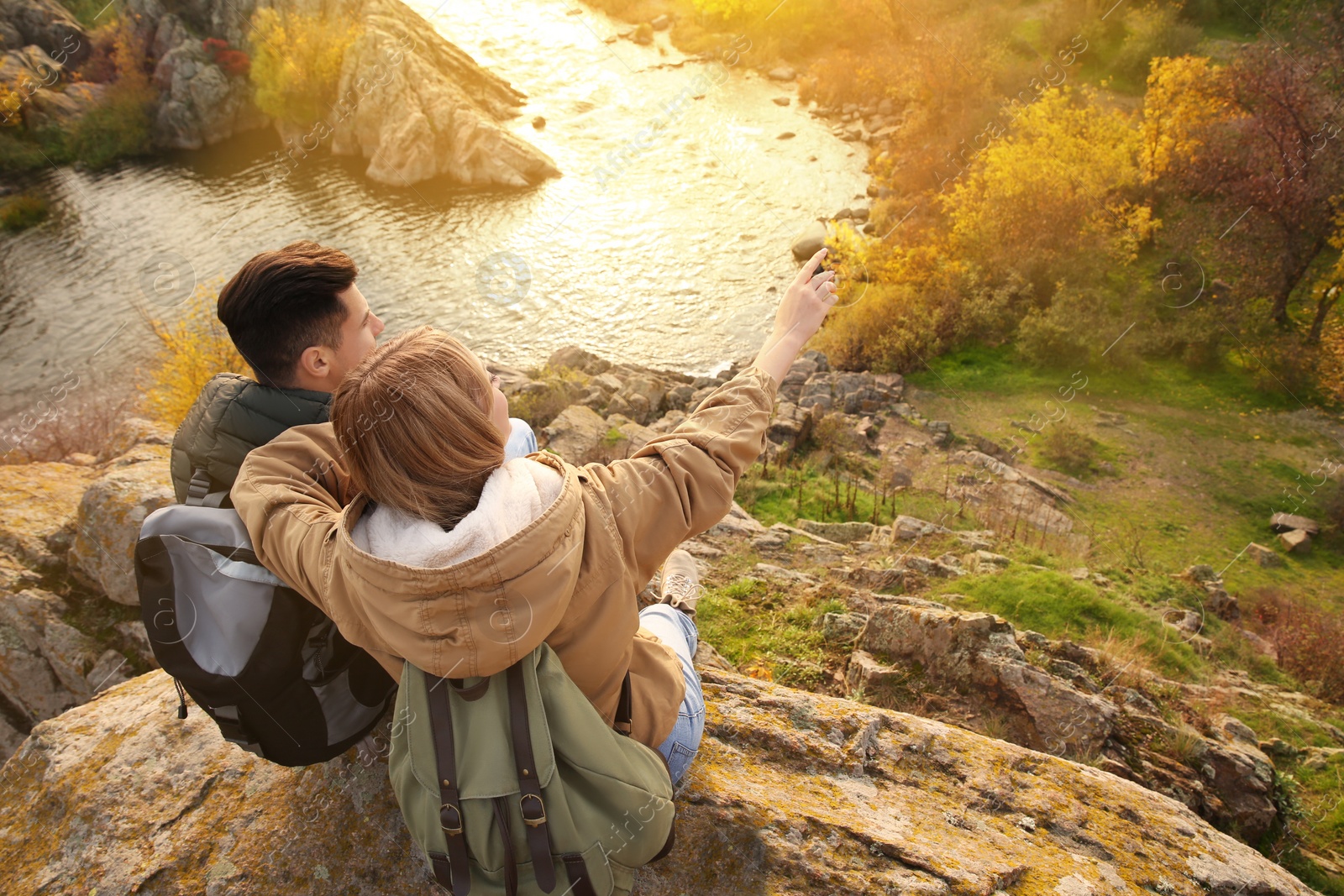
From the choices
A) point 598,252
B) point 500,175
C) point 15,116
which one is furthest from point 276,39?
point 598,252

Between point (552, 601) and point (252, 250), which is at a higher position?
point (552, 601)

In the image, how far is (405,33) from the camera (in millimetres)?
28969

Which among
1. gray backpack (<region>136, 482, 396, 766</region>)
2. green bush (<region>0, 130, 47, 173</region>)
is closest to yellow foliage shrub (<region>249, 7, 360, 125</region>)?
green bush (<region>0, 130, 47, 173</region>)

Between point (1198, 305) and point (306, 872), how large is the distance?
20.4 metres

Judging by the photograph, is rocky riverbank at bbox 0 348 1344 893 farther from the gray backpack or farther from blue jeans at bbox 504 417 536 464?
blue jeans at bbox 504 417 536 464

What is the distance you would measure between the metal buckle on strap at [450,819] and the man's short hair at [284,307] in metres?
1.81

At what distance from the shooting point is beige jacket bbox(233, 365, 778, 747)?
1.77 meters

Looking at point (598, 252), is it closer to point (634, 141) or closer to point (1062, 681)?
point (634, 141)

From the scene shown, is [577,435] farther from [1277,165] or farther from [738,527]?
[1277,165]

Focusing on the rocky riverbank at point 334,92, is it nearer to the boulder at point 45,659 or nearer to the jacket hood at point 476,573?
the boulder at point 45,659

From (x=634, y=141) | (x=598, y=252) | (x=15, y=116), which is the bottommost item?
(x=15, y=116)

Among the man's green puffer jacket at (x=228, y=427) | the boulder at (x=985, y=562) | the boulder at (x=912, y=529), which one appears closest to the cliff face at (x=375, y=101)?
the boulder at (x=912, y=529)

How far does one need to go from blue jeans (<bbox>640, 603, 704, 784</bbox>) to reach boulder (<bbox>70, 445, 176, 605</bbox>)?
3448 mm

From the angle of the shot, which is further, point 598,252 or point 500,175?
point 500,175
